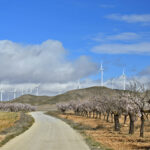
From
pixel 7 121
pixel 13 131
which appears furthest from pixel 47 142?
pixel 7 121

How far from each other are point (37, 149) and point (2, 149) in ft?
7.95

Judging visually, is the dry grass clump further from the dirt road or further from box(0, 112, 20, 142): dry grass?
the dirt road

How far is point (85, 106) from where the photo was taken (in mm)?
118562

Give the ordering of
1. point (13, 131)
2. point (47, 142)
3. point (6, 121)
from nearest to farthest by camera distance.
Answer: point (47, 142)
point (13, 131)
point (6, 121)

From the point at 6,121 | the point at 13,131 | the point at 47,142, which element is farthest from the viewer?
the point at 6,121

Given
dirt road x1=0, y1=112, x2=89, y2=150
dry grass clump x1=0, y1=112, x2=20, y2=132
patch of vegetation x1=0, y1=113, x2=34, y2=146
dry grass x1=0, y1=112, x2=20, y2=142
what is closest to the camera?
dirt road x1=0, y1=112, x2=89, y2=150

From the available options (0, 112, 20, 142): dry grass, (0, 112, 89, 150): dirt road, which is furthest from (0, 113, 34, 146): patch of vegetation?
(0, 112, 20, 142): dry grass

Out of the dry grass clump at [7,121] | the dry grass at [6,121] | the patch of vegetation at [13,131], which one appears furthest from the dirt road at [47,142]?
the dry grass clump at [7,121]

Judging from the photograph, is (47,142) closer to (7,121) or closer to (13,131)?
(13,131)

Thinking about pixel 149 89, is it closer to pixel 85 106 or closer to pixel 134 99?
pixel 134 99

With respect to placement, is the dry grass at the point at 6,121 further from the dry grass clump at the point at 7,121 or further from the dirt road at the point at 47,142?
the dirt road at the point at 47,142

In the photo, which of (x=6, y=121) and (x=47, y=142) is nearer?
(x=47, y=142)

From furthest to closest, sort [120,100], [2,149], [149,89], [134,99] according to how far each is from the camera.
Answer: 1. [120,100]
2. [149,89]
3. [134,99]
4. [2,149]

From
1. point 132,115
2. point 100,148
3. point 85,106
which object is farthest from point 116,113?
point 85,106
